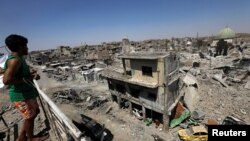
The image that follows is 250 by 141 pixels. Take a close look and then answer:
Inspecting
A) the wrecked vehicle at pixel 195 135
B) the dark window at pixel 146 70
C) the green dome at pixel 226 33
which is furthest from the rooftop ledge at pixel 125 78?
the green dome at pixel 226 33

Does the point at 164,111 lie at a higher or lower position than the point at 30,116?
lower

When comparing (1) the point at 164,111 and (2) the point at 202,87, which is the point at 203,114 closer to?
(1) the point at 164,111

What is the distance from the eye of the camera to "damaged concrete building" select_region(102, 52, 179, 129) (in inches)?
624

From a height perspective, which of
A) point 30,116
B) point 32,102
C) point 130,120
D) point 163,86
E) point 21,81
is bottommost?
point 130,120

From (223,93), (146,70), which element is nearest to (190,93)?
(223,93)

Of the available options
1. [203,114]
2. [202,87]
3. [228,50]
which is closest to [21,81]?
[203,114]

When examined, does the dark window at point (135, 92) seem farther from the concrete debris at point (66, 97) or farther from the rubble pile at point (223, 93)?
the concrete debris at point (66, 97)

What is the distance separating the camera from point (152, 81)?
1677 cm

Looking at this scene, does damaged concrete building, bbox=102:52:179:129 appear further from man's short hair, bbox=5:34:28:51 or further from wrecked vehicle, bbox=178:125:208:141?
man's short hair, bbox=5:34:28:51

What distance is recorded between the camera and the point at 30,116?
333 centimetres

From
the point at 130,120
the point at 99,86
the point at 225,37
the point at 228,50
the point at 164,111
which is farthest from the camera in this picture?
the point at 225,37

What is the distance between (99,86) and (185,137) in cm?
2006

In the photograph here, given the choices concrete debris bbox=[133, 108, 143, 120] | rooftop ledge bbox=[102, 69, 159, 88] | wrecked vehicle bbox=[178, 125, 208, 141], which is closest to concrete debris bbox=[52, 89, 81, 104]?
rooftop ledge bbox=[102, 69, 159, 88]

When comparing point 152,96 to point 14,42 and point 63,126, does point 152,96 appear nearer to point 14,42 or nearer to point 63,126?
point 63,126
